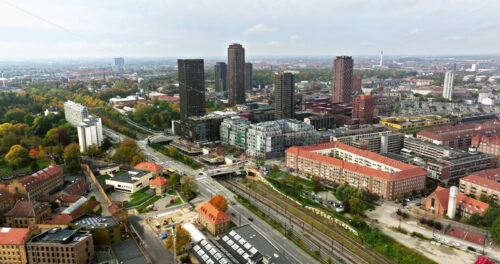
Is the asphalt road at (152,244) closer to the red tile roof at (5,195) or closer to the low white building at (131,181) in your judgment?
the low white building at (131,181)

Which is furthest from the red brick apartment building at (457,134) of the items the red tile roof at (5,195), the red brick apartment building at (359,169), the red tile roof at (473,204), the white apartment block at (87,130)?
the red tile roof at (5,195)

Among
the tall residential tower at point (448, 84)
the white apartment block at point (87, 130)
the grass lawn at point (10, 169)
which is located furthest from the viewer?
the tall residential tower at point (448, 84)

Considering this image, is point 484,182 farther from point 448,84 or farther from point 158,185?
point 448,84

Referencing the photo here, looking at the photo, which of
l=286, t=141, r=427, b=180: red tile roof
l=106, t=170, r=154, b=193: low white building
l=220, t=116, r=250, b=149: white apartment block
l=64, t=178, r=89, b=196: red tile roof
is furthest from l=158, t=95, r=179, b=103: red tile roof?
l=64, t=178, r=89, b=196: red tile roof

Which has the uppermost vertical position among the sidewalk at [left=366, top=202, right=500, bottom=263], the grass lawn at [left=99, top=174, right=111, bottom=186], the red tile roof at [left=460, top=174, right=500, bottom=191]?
the red tile roof at [left=460, top=174, right=500, bottom=191]

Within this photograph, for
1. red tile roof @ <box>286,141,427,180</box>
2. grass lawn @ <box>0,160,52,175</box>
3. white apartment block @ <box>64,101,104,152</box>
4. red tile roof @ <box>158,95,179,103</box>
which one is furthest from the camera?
red tile roof @ <box>158,95,179,103</box>

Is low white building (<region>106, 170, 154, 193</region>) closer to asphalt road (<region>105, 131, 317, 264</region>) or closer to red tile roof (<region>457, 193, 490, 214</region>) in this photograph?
asphalt road (<region>105, 131, 317, 264</region>)
